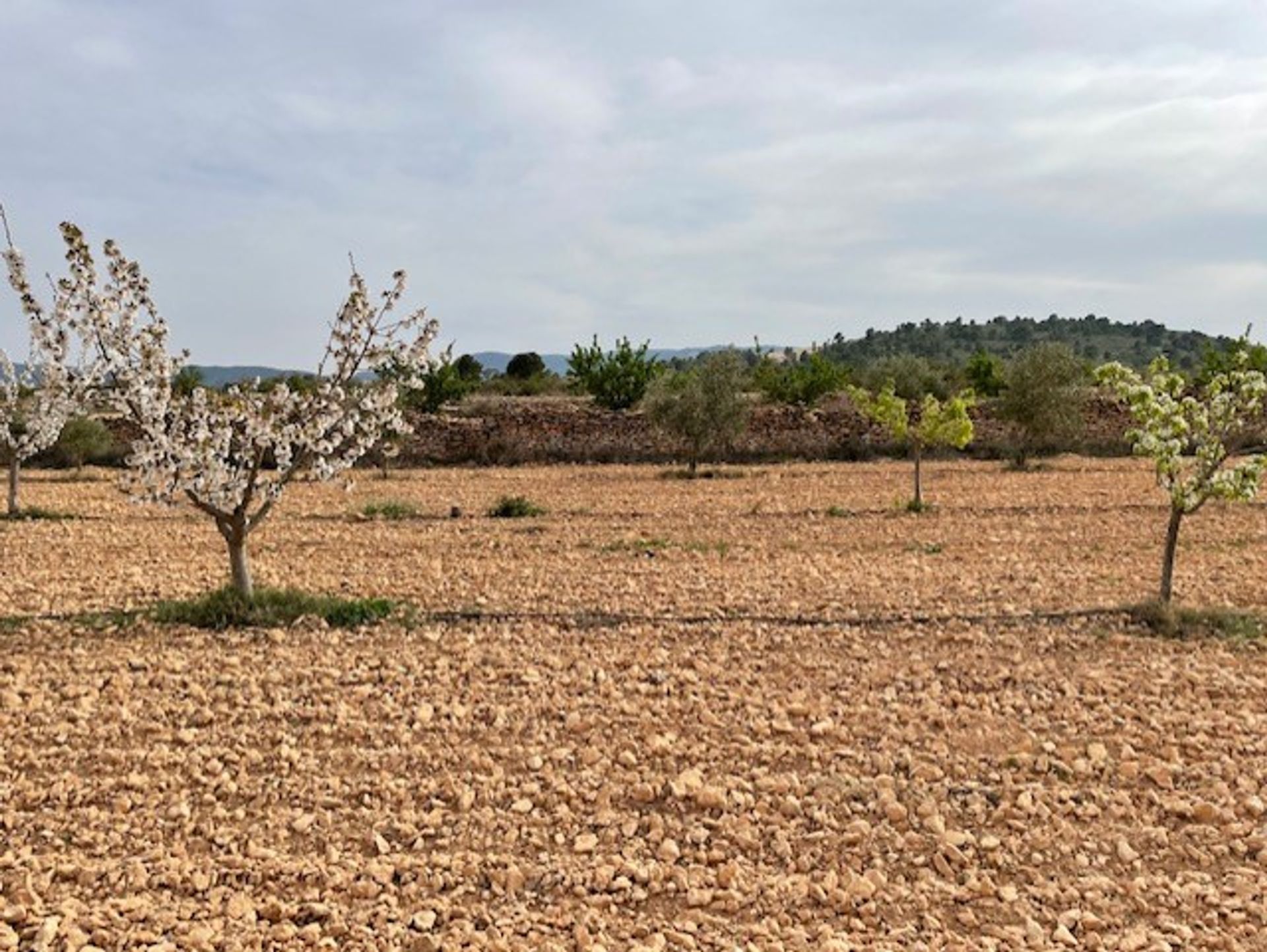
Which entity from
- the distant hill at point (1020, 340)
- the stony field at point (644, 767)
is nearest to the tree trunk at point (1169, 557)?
the stony field at point (644, 767)

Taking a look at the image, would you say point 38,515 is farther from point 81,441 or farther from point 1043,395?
point 1043,395

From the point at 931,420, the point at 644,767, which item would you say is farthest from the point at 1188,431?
the point at 931,420

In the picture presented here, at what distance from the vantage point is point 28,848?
579 cm

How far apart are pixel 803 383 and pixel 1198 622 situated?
3532 centimetres

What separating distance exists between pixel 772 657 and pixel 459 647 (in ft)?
9.33

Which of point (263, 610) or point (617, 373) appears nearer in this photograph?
point (263, 610)

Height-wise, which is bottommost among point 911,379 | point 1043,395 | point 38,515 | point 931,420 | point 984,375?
point 38,515

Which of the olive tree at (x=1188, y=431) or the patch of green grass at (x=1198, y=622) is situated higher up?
the olive tree at (x=1188, y=431)

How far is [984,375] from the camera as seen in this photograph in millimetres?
50812

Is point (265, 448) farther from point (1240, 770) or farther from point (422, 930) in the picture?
point (1240, 770)

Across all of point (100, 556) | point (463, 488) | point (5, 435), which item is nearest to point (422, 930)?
point (100, 556)

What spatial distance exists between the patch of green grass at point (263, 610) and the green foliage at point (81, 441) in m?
20.8

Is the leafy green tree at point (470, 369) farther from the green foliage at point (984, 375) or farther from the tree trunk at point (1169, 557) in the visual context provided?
the tree trunk at point (1169, 557)

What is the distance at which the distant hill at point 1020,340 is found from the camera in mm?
82562
